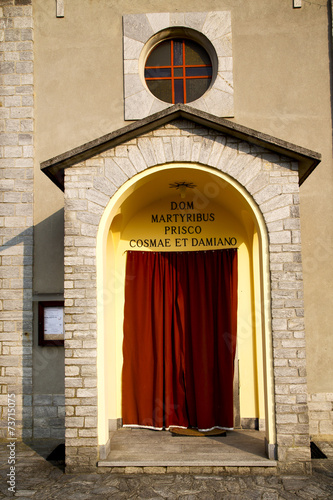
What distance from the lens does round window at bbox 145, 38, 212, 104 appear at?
691cm

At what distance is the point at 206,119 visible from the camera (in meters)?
5.07

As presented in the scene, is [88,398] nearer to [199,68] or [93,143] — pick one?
[93,143]

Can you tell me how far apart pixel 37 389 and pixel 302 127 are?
551 cm

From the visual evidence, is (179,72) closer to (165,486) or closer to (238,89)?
(238,89)

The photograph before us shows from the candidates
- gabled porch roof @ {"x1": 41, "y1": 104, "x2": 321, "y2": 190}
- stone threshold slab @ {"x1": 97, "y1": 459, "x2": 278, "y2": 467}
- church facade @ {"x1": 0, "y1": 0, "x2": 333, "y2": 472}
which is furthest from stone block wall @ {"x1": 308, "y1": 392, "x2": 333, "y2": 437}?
Answer: gabled porch roof @ {"x1": 41, "y1": 104, "x2": 321, "y2": 190}

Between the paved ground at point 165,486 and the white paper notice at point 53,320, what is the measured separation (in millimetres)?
1961

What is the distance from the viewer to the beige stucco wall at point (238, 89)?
656cm

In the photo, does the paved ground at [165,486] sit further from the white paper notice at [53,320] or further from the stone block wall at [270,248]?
the white paper notice at [53,320]

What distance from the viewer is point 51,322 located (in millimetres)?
6559

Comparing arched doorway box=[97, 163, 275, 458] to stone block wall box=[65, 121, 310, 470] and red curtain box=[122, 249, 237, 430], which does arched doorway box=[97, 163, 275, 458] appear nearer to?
red curtain box=[122, 249, 237, 430]

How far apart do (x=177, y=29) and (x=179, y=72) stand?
0.63 metres

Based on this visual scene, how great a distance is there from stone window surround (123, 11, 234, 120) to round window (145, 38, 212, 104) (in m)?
0.19

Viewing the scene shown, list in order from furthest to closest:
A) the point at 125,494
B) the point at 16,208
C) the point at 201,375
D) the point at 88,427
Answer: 1. the point at 16,208
2. the point at 201,375
3. the point at 88,427
4. the point at 125,494

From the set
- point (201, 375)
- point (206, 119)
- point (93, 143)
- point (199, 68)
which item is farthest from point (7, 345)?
point (199, 68)
